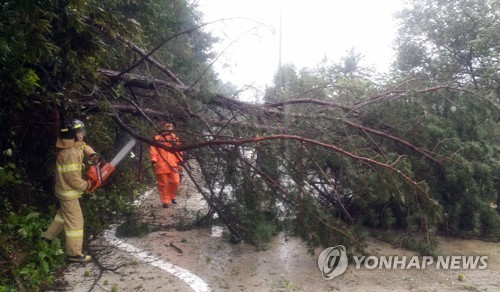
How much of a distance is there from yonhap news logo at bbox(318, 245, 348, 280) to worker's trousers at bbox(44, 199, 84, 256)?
9.52 feet

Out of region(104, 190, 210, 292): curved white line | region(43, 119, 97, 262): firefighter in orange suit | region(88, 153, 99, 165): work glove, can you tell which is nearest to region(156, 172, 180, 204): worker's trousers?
region(104, 190, 210, 292): curved white line

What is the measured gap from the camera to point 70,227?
16.2 ft

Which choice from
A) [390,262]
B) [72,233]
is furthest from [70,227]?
Result: [390,262]

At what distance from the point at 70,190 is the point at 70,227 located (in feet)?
1.42

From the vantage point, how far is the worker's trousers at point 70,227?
494cm

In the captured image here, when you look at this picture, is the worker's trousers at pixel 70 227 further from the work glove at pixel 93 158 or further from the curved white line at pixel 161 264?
the curved white line at pixel 161 264

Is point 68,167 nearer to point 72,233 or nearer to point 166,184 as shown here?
point 72,233

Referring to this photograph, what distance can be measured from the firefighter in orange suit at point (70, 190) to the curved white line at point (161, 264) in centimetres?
64

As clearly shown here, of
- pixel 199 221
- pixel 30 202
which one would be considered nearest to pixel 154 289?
pixel 199 221

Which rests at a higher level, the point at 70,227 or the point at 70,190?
the point at 70,190

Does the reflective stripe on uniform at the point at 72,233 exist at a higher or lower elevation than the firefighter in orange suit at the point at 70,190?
lower

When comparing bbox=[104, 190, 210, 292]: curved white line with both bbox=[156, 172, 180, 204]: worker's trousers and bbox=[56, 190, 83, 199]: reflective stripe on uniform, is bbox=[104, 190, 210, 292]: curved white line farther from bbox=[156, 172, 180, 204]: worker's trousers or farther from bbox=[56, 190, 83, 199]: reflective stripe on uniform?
bbox=[156, 172, 180, 204]: worker's trousers

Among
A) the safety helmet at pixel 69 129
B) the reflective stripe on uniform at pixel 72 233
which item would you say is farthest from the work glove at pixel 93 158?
the reflective stripe on uniform at pixel 72 233

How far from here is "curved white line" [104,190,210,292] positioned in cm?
461
